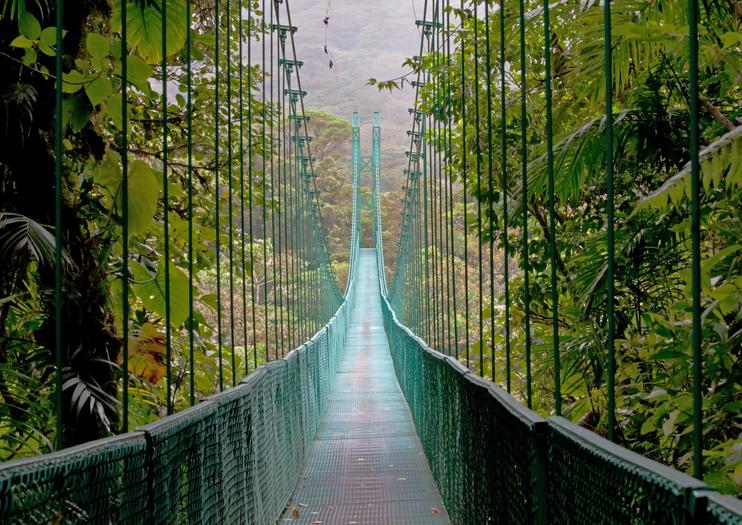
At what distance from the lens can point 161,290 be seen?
2432mm

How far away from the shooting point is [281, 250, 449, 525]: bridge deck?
3.78 metres

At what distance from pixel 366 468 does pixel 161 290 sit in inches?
110

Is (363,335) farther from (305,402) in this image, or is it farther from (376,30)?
(376,30)

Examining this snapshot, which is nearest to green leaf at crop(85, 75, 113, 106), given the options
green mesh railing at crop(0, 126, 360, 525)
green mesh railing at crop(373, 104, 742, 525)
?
green mesh railing at crop(0, 126, 360, 525)

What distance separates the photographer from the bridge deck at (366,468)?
3.78 meters

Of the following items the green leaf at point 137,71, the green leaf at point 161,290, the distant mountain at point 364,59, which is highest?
the distant mountain at point 364,59

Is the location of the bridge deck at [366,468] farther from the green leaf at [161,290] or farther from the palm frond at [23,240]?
the palm frond at [23,240]

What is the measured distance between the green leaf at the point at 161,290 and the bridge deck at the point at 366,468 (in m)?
1.51

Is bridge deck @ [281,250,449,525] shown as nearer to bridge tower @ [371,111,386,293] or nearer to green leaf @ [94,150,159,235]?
green leaf @ [94,150,159,235]

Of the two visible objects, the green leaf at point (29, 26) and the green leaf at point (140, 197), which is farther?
the green leaf at point (140, 197)

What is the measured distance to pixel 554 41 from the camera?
394 cm

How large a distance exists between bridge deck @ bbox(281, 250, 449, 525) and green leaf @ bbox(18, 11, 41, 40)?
237 cm

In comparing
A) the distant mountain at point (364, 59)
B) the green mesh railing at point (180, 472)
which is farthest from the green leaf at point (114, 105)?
the distant mountain at point (364, 59)

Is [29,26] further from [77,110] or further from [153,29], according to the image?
[153,29]
